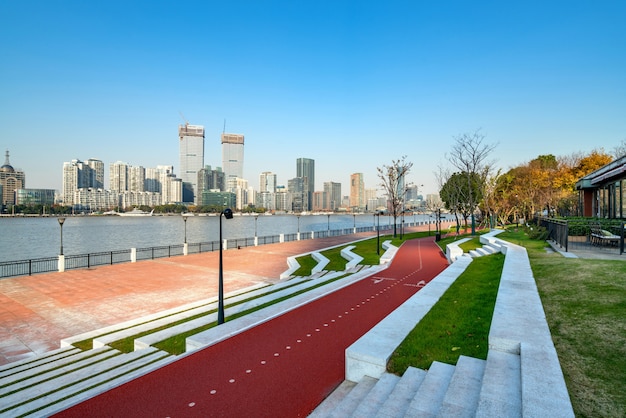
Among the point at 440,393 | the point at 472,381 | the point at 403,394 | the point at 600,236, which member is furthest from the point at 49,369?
the point at 600,236

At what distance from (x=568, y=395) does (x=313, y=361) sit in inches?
167

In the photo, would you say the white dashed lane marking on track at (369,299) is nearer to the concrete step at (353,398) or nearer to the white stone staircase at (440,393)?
the white stone staircase at (440,393)

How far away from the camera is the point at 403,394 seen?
487cm

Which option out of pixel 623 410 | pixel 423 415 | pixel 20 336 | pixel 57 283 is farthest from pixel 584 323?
pixel 57 283

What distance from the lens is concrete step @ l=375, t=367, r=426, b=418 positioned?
4469 millimetres

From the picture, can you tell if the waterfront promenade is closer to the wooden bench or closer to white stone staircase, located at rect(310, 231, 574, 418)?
white stone staircase, located at rect(310, 231, 574, 418)

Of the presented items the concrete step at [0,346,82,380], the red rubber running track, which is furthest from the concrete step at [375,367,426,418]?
the concrete step at [0,346,82,380]

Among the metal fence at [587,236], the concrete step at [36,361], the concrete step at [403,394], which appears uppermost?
the metal fence at [587,236]

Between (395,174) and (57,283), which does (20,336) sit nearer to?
(57,283)

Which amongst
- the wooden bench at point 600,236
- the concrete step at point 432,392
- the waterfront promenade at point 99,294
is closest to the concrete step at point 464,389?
the concrete step at point 432,392

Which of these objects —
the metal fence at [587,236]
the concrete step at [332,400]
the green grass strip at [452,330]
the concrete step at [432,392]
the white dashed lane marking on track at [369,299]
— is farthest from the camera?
the metal fence at [587,236]

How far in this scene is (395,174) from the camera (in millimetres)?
38875

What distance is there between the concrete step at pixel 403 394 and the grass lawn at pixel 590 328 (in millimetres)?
1976

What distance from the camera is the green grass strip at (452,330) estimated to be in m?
5.82
